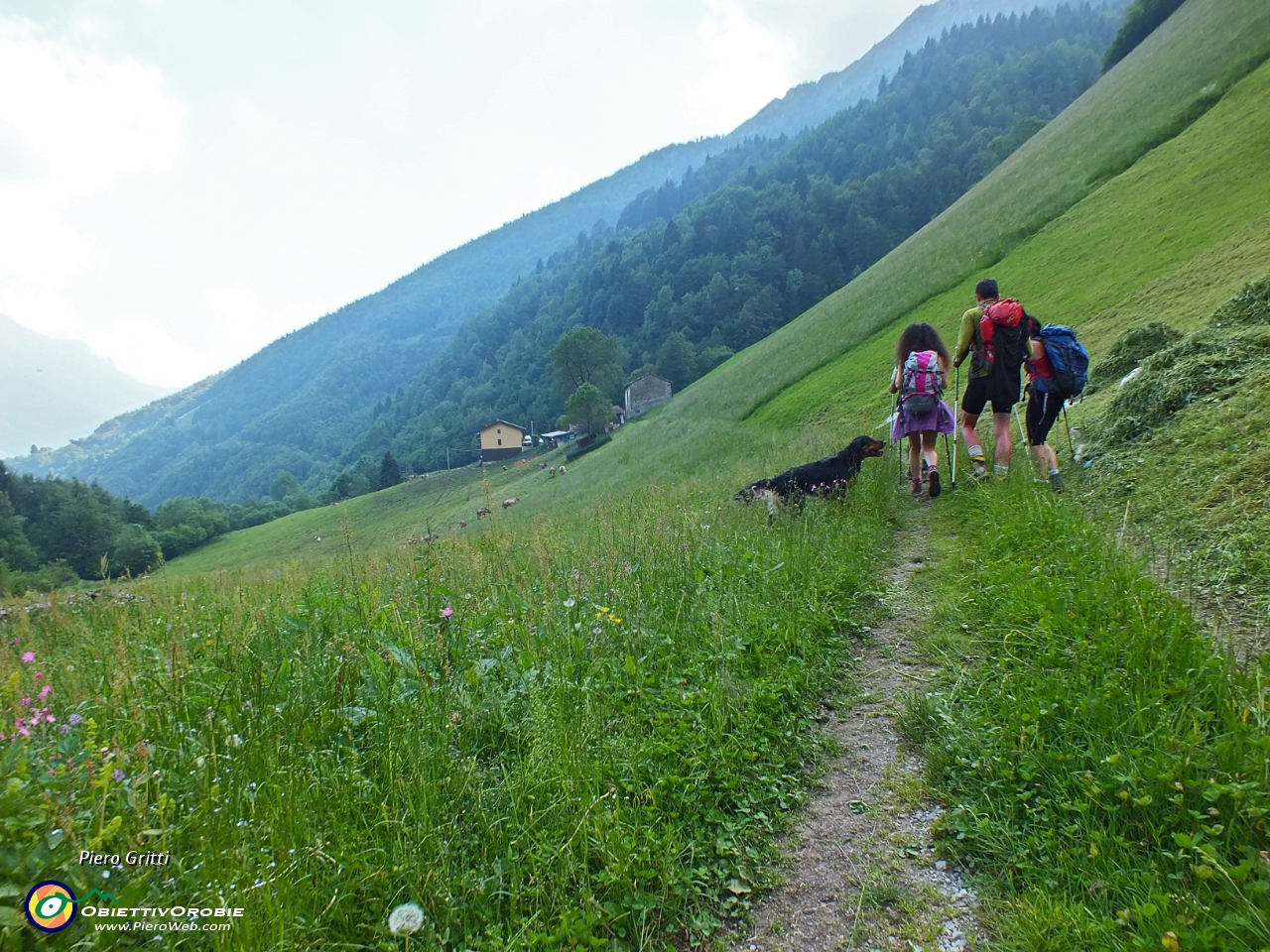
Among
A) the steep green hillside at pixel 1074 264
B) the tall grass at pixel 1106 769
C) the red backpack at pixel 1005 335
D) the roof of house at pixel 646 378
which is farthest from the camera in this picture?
the roof of house at pixel 646 378

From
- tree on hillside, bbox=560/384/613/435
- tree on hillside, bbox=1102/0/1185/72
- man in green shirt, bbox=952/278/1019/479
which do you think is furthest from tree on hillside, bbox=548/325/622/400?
man in green shirt, bbox=952/278/1019/479

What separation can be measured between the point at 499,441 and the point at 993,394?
106683 mm

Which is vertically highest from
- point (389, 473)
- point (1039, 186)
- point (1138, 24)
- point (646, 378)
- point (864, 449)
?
point (1138, 24)

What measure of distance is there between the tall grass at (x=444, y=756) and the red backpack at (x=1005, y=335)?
5008mm

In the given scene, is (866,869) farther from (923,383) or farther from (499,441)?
(499,441)

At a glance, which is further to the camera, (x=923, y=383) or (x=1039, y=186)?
(x=1039, y=186)

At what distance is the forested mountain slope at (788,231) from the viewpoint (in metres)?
127

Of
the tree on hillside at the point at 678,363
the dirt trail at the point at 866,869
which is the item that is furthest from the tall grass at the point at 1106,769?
Answer: the tree on hillside at the point at 678,363

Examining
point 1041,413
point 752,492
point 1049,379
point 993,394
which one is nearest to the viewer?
point 1049,379

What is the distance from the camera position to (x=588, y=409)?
80938 mm

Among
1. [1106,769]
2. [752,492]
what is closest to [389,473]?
[752,492]

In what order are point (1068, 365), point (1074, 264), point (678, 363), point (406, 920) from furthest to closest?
point (678, 363) < point (1074, 264) < point (1068, 365) < point (406, 920)

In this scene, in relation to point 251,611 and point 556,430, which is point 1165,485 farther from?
point 556,430

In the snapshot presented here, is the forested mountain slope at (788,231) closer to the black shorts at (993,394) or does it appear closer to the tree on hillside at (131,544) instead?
the tree on hillside at (131,544)
